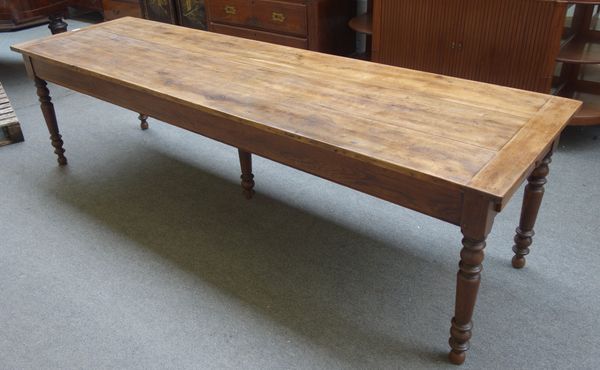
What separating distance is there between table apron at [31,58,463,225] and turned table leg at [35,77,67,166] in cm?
49

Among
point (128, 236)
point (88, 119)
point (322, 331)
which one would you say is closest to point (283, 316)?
point (322, 331)

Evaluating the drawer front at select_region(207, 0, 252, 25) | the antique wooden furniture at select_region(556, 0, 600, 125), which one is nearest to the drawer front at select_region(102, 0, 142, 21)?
the drawer front at select_region(207, 0, 252, 25)

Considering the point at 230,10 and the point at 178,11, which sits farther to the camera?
the point at 178,11

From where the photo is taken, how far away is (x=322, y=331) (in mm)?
1620

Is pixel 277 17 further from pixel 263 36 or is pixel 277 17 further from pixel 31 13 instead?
pixel 31 13

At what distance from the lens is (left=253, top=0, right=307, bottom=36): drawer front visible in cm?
312

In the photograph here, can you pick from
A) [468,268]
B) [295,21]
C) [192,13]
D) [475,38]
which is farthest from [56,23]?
[468,268]

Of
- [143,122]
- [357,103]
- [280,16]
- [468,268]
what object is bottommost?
[143,122]

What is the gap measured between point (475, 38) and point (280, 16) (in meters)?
1.18

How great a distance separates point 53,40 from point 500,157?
2.06 meters

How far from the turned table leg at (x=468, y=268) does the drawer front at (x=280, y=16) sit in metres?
2.15

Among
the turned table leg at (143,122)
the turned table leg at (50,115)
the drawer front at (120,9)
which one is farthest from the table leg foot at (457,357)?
the drawer front at (120,9)

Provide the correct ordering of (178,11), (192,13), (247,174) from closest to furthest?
(247,174) → (192,13) → (178,11)

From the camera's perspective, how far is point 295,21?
10.3ft
